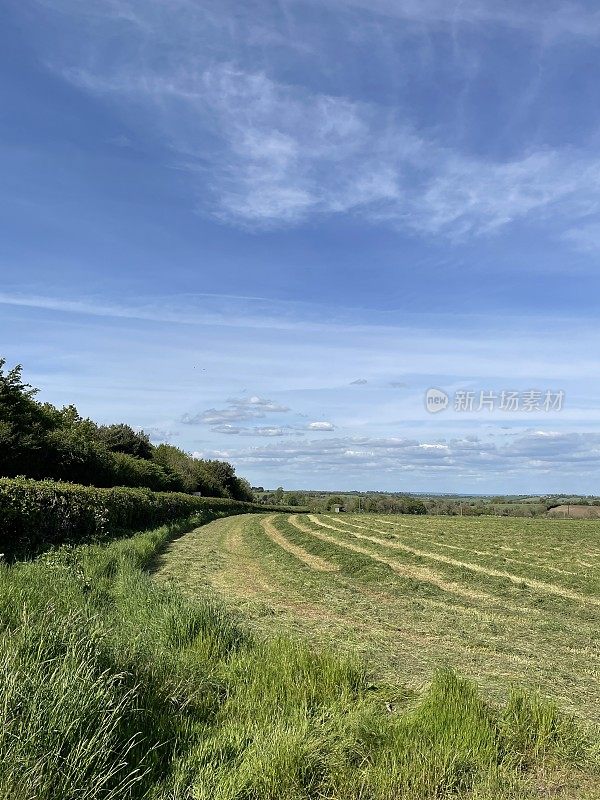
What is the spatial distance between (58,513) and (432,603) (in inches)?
459

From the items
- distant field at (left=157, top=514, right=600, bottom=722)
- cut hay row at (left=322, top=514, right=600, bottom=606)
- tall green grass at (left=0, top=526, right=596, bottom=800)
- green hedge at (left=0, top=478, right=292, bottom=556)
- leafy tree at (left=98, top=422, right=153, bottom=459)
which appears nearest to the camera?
tall green grass at (left=0, top=526, right=596, bottom=800)

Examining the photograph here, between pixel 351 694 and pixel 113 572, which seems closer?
pixel 351 694

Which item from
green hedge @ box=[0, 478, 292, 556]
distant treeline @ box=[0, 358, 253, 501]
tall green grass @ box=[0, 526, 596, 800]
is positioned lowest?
tall green grass @ box=[0, 526, 596, 800]

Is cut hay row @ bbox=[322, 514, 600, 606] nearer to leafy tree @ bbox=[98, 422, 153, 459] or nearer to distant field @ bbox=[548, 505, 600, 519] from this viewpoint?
leafy tree @ bbox=[98, 422, 153, 459]

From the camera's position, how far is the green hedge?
14914 millimetres

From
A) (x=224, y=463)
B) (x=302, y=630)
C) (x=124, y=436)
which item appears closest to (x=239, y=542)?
(x=302, y=630)

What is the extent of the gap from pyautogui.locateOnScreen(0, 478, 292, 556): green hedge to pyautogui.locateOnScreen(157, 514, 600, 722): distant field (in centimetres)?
317

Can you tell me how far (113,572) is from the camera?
12.0m

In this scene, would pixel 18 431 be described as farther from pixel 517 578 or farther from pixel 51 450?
pixel 517 578

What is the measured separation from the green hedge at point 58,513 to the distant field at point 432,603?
10.4ft

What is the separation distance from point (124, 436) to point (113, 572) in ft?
212

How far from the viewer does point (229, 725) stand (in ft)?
15.8

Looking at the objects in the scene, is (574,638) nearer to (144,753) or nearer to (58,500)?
(144,753)

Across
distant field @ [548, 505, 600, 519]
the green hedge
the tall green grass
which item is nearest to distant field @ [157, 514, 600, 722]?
the tall green grass
